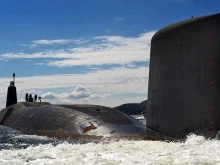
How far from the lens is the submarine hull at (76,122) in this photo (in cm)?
1377

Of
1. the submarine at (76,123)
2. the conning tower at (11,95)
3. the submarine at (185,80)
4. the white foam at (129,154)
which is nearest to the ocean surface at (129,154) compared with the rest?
the white foam at (129,154)

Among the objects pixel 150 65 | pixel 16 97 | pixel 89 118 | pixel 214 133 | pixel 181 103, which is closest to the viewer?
pixel 214 133

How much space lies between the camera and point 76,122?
15.3 metres

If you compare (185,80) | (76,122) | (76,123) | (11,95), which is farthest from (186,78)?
(11,95)

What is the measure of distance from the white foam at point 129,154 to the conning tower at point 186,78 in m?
0.51

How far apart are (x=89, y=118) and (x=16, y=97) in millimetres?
16297

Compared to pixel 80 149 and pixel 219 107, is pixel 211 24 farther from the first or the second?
pixel 80 149

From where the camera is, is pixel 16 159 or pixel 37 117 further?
pixel 37 117

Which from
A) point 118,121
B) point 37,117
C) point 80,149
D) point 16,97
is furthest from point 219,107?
point 16,97

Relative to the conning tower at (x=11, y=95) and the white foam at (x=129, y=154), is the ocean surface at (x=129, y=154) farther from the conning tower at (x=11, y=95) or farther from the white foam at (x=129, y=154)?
the conning tower at (x=11, y=95)

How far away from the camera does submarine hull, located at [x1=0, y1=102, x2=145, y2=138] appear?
13.8 m

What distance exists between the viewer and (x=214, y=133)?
7484 millimetres

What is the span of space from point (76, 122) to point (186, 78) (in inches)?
323

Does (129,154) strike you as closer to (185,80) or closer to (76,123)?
(185,80)
